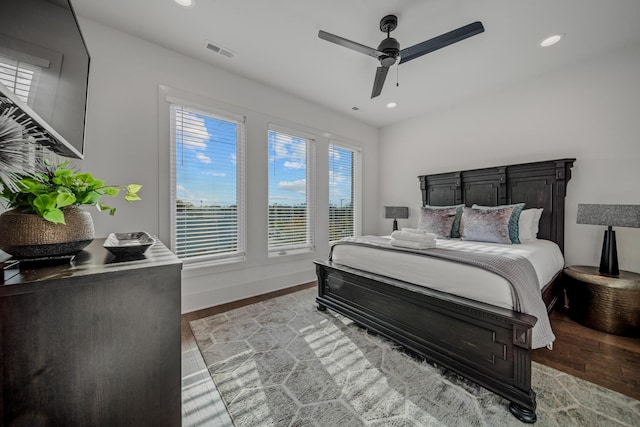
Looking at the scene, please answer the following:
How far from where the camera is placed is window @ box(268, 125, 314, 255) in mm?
3627

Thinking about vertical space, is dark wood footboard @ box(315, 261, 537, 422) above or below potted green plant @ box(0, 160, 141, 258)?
below

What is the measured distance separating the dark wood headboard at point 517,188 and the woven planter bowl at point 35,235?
4430 millimetres

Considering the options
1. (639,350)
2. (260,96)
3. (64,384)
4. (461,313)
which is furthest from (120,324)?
(639,350)

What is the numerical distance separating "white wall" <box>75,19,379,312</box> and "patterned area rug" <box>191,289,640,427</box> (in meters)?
0.97

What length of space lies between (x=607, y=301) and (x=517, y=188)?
5.31ft

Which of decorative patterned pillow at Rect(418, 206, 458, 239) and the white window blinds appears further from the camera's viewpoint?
decorative patterned pillow at Rect(418, 206, 458, 239)

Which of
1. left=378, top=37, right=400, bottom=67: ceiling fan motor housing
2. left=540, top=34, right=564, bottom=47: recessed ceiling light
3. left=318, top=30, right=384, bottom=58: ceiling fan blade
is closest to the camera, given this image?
left=318, top=30, right=384, bottom=58: ceiling fan blade

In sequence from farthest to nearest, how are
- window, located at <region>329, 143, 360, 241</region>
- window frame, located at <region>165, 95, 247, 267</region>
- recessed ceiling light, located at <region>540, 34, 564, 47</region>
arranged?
window, located at <region>329, 143, 360, 241</region>, window frame, located at <region>165, 95, 247, 267</region>, recessed ceiling light, located at <region>540, 34, 564, 47</region>

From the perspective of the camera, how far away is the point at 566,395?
5.10 feet

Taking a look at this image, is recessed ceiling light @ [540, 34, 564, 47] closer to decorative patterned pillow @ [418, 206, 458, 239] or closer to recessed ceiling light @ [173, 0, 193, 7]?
decorative patterned pillow @ [418, 206, 458, 239]

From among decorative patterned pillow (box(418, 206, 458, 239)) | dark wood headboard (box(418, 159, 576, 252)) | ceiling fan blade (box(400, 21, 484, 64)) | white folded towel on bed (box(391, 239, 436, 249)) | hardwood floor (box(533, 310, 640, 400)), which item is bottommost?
hardwood floor (box(533, 310, 640, 400))

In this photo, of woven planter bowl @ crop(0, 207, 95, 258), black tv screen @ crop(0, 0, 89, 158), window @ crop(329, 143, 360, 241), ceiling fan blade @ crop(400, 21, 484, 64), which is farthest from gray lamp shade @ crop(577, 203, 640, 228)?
black tv screen @ crop(0, 0, 89, 158)

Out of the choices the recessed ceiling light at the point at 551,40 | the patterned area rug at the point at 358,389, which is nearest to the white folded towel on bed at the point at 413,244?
the patterned area rug at the point at 358,389

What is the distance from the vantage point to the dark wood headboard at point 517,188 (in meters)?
3.06
